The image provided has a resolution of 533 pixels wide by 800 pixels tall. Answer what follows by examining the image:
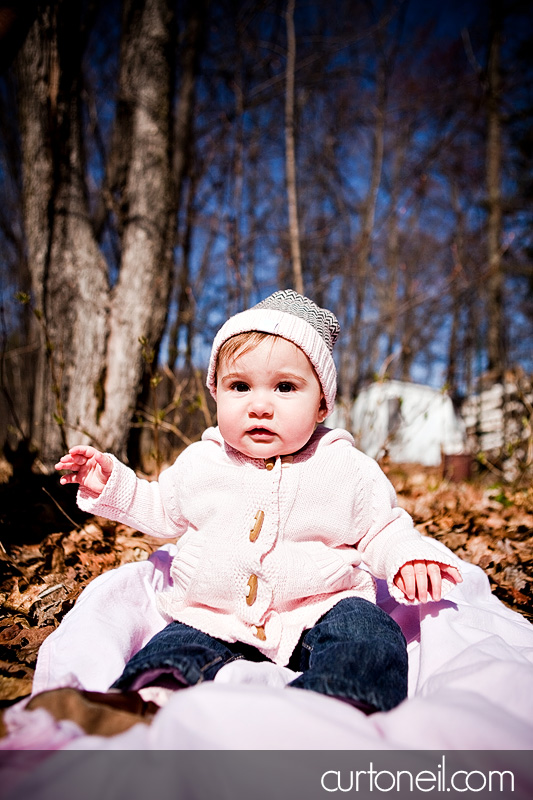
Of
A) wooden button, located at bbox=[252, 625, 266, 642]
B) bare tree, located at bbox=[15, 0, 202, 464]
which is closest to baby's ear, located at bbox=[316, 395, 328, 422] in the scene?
wooden button, located at bbox=[252, 625, 266, 642]

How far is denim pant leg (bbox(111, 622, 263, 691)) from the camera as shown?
1.35 meters

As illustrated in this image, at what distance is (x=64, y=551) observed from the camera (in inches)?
99.4

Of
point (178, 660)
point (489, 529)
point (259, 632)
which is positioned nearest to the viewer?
point (178, 660)

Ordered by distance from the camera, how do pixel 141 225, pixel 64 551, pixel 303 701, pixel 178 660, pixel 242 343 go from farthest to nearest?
pixel 141 225 < pixel 64 551 < pixel 242 343 < pixel 178 660 < pixel 303 701

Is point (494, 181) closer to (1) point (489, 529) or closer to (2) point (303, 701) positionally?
(1) point (489, 529)

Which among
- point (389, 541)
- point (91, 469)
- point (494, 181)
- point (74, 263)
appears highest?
point (494, 181)

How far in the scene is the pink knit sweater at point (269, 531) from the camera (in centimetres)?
165

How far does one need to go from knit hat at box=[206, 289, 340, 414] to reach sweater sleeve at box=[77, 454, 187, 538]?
1.45ft

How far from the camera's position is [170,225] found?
13.9ft

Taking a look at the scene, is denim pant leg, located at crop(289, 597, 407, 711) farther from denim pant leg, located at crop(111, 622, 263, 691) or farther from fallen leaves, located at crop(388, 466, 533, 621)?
fallen leaves, located at crop(388, 466, 533, 621)

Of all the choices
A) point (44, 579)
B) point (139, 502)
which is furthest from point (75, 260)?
point (139, 502)

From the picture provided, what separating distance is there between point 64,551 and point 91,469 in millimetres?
875

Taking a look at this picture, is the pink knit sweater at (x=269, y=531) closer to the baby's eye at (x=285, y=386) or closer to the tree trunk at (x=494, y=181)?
the baby's eye at (x=285, y=386)

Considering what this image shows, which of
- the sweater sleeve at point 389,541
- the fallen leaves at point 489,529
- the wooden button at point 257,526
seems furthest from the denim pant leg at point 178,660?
the fallen leaves at point 489,529
